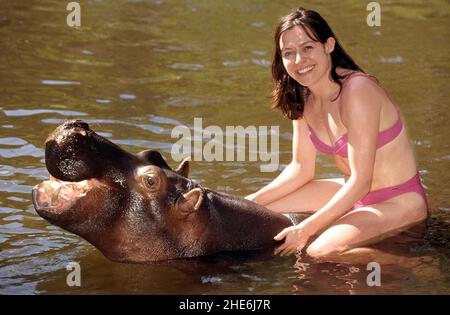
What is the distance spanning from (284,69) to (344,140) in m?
0.80

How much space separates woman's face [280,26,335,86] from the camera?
6566mm

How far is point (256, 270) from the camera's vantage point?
6188 millimetres

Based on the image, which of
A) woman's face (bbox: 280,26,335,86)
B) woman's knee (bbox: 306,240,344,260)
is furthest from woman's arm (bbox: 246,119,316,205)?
woman's knee (bbox: 306,240,344,260)

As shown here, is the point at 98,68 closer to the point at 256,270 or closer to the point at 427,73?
the point at 427,73

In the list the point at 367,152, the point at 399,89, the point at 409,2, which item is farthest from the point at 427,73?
the point at 367,152

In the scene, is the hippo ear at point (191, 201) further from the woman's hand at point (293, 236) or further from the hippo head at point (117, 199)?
the woman's hand at point (293, 236)

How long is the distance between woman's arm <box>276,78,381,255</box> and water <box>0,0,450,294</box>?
0.25m

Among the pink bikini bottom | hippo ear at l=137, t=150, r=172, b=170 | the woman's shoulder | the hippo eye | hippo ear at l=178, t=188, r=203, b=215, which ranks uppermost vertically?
the woman's shoulder

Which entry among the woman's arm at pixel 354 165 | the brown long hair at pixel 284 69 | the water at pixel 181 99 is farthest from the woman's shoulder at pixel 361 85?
the water at pixel 181 99

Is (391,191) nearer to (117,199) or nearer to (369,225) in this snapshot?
(369,225)

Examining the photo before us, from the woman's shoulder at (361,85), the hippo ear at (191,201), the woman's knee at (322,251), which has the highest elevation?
the woman's shoulder at (361,85)

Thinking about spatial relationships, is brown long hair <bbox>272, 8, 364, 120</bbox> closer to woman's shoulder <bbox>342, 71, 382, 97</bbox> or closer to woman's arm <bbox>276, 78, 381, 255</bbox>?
woman's shoulder <bbox>342, 71, 382, 97</bbox>

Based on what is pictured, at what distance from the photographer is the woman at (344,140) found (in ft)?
20.8
